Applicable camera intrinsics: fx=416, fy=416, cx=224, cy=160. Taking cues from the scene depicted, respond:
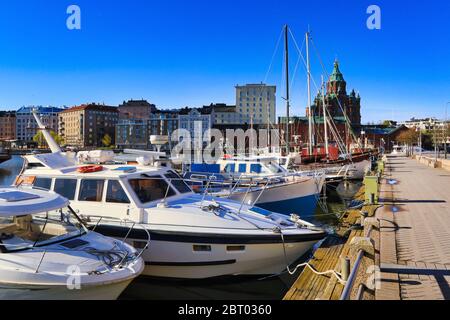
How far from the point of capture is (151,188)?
41.2ft

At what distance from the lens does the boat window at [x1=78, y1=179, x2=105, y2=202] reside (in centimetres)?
1239

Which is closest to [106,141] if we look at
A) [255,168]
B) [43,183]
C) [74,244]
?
[255,168]

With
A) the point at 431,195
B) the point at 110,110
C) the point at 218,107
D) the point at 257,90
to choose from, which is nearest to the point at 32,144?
the point at 110,110

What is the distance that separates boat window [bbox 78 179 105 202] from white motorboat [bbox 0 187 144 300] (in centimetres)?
216

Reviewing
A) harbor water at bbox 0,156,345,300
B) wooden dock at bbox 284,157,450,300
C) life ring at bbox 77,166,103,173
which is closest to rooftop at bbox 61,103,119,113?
life ring at bbox 77,166,103,173

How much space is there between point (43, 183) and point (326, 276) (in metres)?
9.04

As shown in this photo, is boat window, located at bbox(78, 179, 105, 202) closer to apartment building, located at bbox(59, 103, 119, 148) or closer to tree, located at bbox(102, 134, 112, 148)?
tree, located at bbox(102, 134, 112, 148)

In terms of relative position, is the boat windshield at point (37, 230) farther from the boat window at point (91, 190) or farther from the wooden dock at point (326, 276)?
the wooden dock at point (326, 276)

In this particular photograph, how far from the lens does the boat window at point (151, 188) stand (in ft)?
40.2

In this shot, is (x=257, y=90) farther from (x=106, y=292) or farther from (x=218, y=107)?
(x=106, y=292)

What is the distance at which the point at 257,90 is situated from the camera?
157 meters

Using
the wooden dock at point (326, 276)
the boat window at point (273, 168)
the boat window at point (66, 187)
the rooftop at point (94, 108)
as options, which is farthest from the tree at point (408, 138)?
the boat window at point (66, 187)

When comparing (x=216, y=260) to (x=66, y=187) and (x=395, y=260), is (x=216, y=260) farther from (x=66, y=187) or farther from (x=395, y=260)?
(x=66, y=187)
